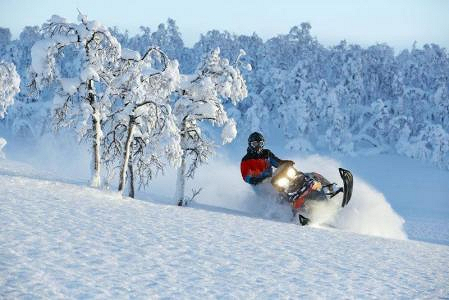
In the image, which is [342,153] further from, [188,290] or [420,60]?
[188,290]

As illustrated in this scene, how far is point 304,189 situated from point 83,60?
8.17 meters

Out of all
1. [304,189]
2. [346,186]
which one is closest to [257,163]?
[304,189]

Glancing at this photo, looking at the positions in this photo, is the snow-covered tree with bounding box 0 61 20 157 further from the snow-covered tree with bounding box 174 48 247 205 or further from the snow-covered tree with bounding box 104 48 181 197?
the snow-covered tree with bounding box 174 48 247 205

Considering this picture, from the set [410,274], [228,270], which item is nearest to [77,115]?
[228,270]

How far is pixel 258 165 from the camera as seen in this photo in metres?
15.4

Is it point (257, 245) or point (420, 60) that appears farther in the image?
point (420, 60)

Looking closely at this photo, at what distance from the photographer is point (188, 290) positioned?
6.77m

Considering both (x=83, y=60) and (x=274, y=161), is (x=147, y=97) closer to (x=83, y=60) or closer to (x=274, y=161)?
(x=83, y=60)

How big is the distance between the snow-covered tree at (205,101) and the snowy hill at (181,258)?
6542 millimetres

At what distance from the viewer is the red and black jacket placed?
15453mm

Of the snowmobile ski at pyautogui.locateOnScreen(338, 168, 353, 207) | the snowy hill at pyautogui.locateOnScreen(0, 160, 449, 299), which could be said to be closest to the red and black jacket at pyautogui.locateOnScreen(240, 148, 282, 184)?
the snowmobile ski at pyautogui.locateOnScreen(338, 168, 353, 207)

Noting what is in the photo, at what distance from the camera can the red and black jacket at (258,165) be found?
15453 mm

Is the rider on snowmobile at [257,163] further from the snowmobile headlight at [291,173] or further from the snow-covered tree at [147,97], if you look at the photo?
the snow-covered tree at [147,97]

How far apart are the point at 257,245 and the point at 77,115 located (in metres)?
9.64
